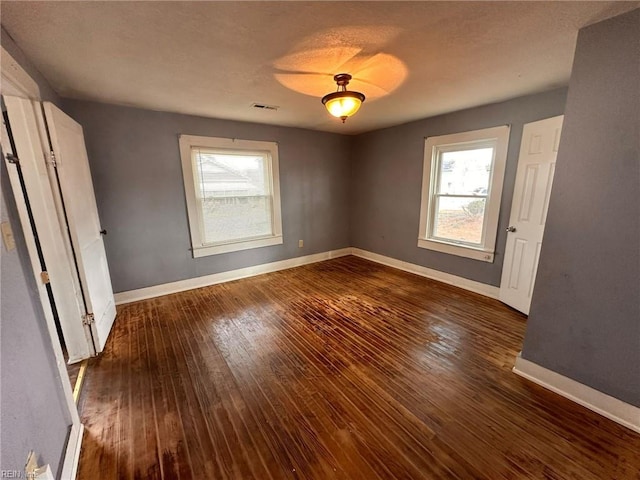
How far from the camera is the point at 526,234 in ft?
9.29

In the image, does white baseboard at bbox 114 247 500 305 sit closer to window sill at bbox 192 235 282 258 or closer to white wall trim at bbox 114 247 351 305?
white wall trim at bbox 114 247 351 305

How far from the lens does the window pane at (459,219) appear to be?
346 centimetres

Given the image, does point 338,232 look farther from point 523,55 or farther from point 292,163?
point 523,55

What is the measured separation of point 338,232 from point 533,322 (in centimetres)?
364

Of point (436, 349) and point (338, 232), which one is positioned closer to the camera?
point (436, 349)

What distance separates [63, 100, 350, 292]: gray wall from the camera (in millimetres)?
2967

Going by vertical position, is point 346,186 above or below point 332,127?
below

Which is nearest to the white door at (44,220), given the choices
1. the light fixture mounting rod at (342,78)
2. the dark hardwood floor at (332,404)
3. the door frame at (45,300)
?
the door frame at (45,300)

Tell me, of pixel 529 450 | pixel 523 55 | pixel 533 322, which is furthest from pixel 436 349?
pixel 523 55

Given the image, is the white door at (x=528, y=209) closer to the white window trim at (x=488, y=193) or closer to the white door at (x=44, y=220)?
→ the white window trim at (x=488, y=193)

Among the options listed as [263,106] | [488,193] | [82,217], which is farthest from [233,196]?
[488,193]

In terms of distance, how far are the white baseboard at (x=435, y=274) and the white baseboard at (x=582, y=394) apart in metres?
1.51

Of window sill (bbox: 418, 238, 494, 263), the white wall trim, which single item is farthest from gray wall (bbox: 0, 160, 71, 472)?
window sill (bbox: 418, 238, 494, 263)

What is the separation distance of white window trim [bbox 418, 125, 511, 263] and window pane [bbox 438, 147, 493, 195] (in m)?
0.12
